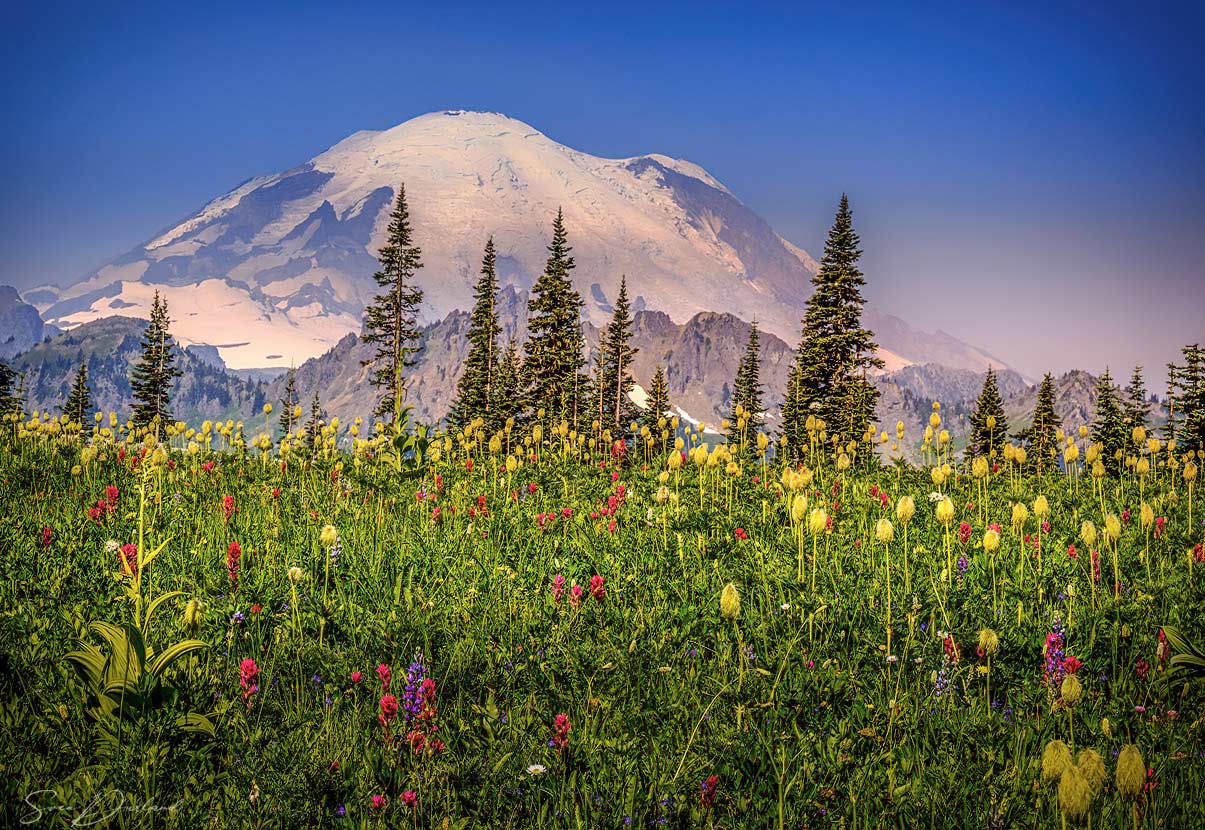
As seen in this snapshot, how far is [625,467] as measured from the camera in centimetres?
1294

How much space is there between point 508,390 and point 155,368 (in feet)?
137

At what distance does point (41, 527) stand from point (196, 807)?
190 inches

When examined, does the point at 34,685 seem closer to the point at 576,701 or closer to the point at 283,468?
the point at 576,701

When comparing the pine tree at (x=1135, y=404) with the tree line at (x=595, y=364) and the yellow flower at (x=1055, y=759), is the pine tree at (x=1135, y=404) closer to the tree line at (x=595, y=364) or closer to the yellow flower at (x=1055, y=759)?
the tree line at (x=595, y=364)

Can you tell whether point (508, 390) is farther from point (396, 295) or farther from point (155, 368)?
point (155, 368)

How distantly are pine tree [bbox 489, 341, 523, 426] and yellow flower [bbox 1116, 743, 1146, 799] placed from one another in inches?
1625

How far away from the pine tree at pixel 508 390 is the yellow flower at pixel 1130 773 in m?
41.3

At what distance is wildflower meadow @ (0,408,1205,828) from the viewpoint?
116 inches

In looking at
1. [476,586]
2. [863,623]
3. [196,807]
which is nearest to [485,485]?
[476,586]

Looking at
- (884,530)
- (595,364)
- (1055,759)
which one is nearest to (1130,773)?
(1055,759)

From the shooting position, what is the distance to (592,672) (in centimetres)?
400

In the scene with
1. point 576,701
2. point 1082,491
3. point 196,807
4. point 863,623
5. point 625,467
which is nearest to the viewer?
point 196,807
